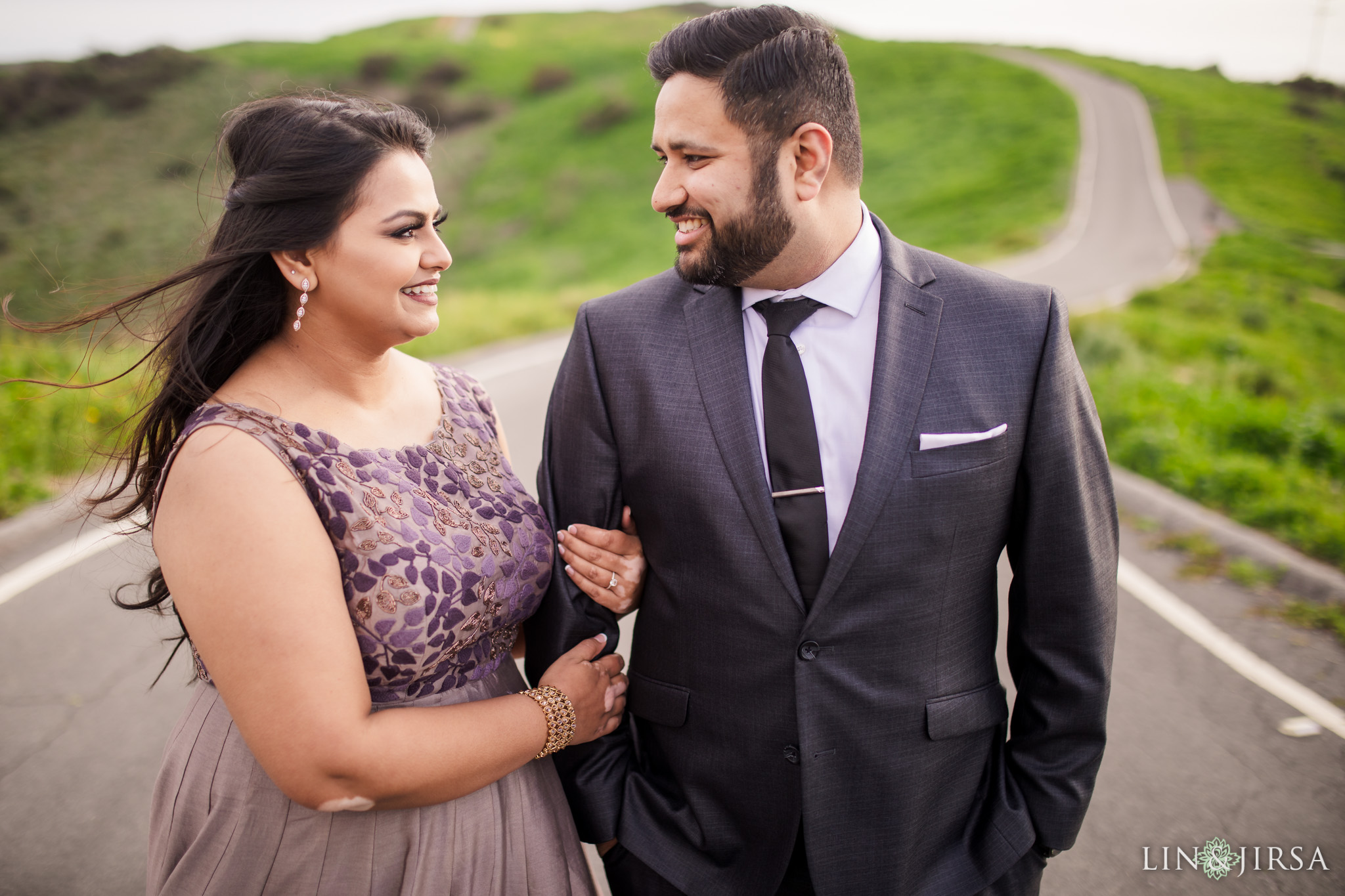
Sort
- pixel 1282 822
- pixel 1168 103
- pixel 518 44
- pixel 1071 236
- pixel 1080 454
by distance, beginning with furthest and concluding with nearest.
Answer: pixel 518 44 < pixel 1168 103 < pixel 1071 236 < pixel 1282 822 < pixel 1080 454

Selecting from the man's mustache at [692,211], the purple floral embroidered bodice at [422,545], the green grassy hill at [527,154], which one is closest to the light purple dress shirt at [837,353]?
the man's mustache at [692,211]

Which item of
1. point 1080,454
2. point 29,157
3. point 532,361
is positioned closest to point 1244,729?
point 1080,454

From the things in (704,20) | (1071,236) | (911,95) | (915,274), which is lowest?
(1071,236)

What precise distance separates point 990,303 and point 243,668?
1.70 meters

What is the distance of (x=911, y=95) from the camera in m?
47.5

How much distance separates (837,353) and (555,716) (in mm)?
1056

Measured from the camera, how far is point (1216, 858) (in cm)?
274

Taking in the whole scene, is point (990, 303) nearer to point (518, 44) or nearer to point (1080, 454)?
point (1080, 454)

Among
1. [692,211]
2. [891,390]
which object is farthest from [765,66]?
[891,390]

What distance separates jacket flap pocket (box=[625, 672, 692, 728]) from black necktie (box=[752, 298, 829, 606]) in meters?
0.41

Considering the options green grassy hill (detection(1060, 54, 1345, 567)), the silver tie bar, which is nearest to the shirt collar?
the silver tie bar

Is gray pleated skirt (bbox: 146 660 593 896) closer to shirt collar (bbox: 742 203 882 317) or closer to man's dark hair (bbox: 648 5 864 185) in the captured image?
shirt collar (bbox: 742 203 882 317)

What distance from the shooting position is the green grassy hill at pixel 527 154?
1177 inches

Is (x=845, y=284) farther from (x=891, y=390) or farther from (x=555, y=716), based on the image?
(x=555, y=716)
